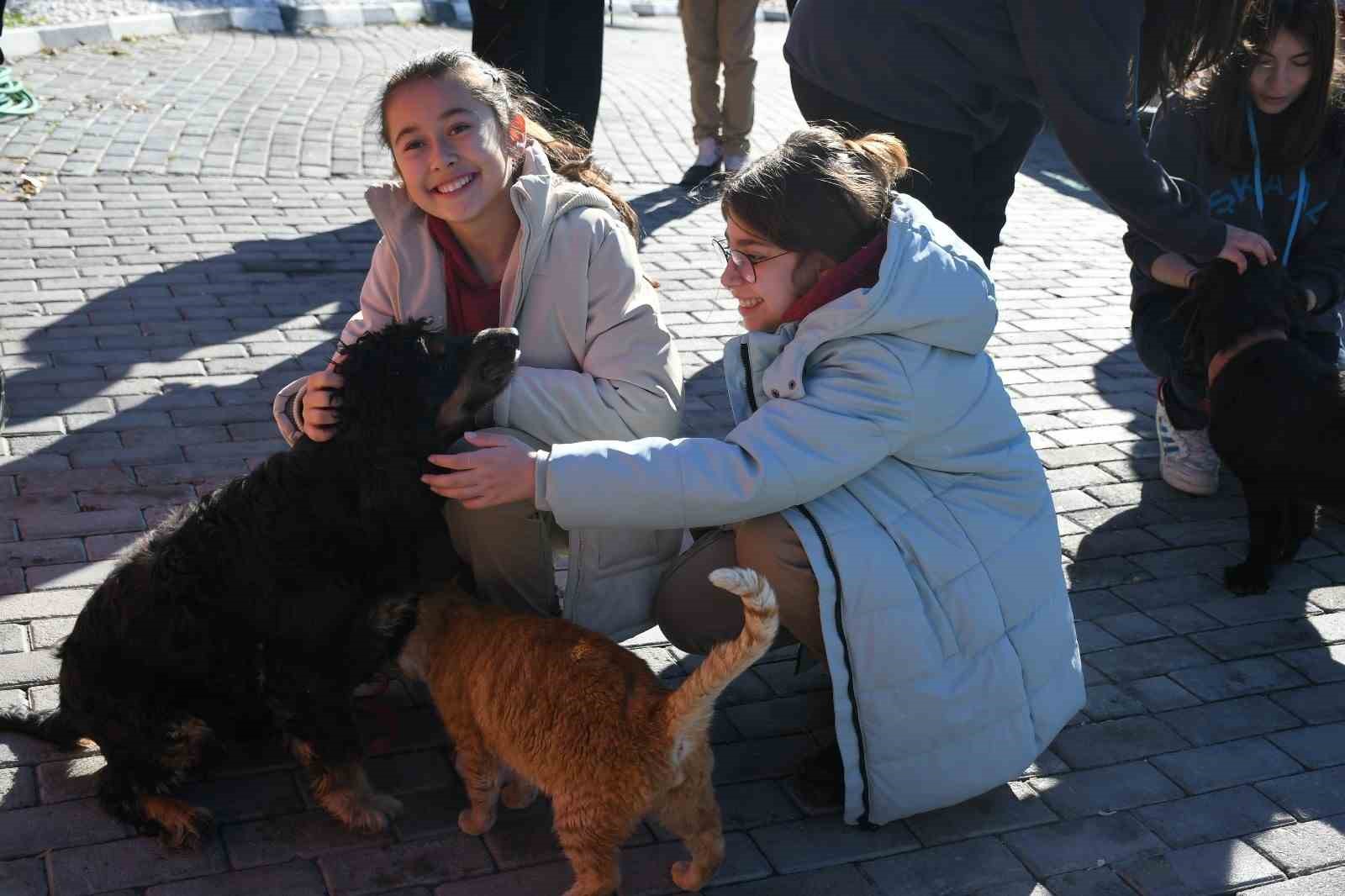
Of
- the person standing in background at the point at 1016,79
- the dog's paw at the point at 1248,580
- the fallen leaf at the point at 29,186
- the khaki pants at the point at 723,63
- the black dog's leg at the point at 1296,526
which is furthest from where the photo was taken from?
the khaki pants at the point at 723,63

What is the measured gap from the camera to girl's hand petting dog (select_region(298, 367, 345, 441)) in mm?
3090

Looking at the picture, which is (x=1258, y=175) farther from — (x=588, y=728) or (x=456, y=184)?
Answer: (x=588, y=728)

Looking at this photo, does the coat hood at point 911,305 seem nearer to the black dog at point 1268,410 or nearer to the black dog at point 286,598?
the black dog at point 286,598

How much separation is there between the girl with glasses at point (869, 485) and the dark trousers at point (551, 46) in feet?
11.4

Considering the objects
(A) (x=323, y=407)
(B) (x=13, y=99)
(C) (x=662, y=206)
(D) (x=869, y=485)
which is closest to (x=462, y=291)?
(A) (x=323, y=407)

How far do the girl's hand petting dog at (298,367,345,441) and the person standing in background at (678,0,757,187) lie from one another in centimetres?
610

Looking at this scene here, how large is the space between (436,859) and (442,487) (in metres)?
0.89

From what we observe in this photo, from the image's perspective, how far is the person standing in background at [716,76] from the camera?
8.98 metres

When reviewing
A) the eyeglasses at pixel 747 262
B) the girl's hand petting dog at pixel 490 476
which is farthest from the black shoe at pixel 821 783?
the eyeglasses at pixel 747 262

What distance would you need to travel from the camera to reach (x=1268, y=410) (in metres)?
4.52

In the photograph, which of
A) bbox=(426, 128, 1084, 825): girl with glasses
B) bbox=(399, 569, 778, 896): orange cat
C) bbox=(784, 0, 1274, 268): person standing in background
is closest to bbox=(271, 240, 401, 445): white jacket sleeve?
bbox=(426, 128, 1084, 825): girl with glasses

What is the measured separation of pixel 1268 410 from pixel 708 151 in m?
5.51

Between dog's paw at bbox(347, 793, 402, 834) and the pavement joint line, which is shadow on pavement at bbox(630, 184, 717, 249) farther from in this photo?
the pavement joint line

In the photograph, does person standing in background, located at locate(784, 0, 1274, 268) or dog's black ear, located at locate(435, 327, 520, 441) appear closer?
dog's black ear, located at locate(435, 327, 520, 441)
